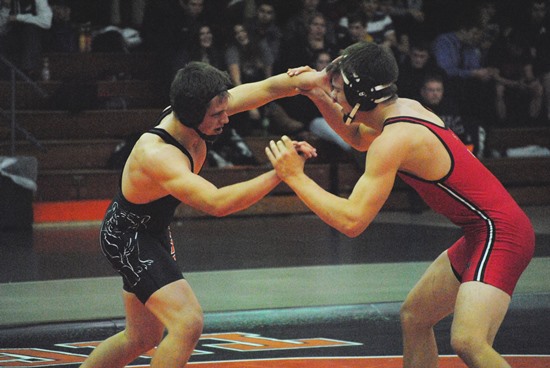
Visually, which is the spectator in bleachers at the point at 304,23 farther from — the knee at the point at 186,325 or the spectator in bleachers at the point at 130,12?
the knee at the point at 186,325

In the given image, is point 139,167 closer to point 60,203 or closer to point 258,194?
point 258,194

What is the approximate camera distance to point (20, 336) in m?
7.00

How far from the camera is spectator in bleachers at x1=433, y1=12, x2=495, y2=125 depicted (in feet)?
46.0

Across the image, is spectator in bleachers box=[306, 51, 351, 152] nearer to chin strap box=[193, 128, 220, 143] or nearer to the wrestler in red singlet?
chin strap box=[193, 128, 220, 143]

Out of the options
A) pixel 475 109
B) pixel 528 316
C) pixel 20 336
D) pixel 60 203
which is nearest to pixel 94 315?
pixel 20 336

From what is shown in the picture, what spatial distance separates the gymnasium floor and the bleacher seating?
117 centimetres

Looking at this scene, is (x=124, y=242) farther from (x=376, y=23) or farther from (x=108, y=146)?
(x=376, y=23)

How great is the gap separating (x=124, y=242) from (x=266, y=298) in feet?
9.84

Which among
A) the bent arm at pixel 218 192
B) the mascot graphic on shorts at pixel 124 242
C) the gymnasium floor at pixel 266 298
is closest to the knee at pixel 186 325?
the mascot graphic on shorts at pixel 124 242

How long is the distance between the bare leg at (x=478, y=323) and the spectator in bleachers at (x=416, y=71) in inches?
327

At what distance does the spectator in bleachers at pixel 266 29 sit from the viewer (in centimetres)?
1363

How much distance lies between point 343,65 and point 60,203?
805cm

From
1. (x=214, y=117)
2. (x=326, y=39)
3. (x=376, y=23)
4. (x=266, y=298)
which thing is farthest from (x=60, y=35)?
(x=214, y=117)

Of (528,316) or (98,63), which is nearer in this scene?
(528,316)
